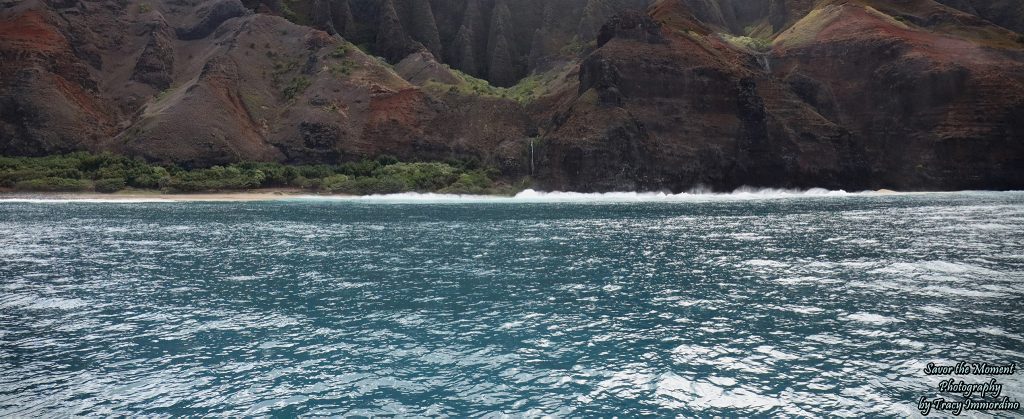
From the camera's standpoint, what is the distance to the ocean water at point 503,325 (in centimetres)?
1266

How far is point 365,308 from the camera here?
21.1 metres

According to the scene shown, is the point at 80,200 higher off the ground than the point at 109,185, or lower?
lower

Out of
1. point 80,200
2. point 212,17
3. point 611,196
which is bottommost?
point 611,196

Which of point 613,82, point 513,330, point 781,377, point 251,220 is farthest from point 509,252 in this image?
point 613,82

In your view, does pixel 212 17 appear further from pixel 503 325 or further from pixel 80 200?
pixel 503 325

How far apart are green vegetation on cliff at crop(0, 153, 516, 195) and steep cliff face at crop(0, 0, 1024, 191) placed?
678cm

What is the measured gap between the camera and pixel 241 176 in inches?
4296

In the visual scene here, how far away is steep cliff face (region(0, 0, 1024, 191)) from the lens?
114 metres

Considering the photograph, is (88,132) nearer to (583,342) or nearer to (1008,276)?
(583,342)

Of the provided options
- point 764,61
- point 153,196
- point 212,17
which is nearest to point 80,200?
point 153,196

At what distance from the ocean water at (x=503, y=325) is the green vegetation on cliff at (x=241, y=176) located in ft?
232

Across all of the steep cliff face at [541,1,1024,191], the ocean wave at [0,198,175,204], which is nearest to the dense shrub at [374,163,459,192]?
the steep cliff face at [541,1,1024,191]

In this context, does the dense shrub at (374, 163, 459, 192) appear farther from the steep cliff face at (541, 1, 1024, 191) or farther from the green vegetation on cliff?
the steep cliff face at (541, 1, 1024, 191)

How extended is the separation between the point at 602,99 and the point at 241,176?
233 ft
